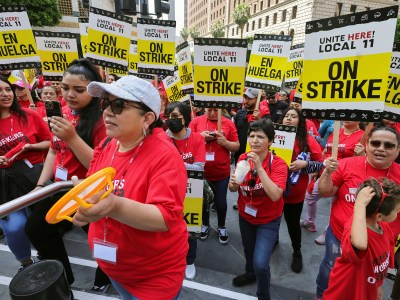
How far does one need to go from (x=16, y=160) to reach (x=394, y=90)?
4.57 m

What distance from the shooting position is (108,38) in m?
4.55

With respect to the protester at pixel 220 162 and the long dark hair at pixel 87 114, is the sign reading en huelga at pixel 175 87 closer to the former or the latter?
the protester at pixel 220 162

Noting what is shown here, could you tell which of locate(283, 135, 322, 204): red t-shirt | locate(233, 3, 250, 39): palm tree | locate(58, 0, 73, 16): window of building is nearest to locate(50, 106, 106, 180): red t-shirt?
locate(283, 135, 322, 204): red t-shirt

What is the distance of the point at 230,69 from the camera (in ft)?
12.9

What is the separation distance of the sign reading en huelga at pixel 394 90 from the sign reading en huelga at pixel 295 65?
329 centimetres

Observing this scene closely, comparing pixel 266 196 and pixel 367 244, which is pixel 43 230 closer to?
pixel 266 196

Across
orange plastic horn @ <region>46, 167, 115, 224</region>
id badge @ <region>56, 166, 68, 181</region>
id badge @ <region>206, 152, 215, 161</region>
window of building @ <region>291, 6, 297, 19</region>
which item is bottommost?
id badge @ <region>206, 152, 215, 161</region>

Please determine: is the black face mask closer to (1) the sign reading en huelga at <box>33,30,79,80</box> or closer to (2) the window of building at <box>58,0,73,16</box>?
(1) the sign reading en huelga at <box>33,30,79,80</box>

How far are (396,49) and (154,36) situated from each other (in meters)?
3.91

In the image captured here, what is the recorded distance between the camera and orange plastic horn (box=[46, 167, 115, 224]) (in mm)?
1071

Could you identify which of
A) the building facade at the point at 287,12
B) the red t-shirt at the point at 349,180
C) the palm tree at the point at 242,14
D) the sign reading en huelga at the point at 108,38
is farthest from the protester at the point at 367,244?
the palm tree at the point at 242,14

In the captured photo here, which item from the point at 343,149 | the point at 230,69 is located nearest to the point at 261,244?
the point at 343,149

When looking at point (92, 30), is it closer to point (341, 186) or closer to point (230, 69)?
point (230, 69)

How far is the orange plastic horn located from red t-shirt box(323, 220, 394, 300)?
175 cm
